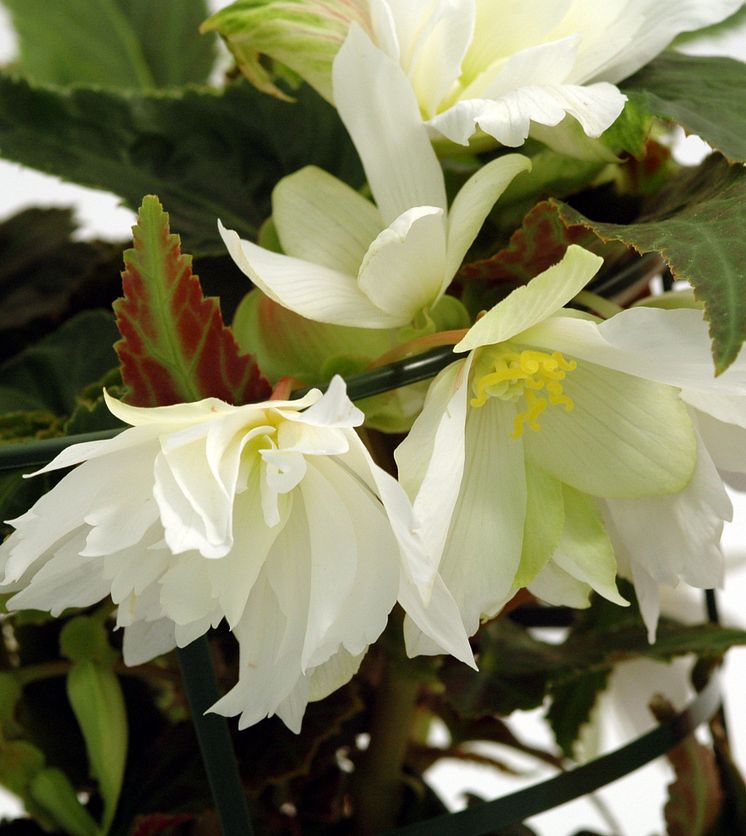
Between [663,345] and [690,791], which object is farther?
[690,791]

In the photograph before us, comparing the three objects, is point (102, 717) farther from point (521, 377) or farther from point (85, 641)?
point (521, 377)

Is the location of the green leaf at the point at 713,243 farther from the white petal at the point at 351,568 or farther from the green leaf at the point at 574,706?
the green leaf at the point at 574,706

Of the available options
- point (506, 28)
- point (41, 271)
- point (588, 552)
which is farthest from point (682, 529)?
point (41, 271)

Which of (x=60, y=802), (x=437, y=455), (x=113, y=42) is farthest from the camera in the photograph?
(x=113, y=42)

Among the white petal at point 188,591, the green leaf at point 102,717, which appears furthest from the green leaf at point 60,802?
the white petal at point 188,591

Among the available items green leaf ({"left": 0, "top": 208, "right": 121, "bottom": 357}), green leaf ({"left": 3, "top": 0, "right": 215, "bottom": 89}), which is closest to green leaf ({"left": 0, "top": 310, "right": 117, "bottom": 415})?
green leaf ({"left": 0, "top": 208, "right": 121, "bottom": 357})
